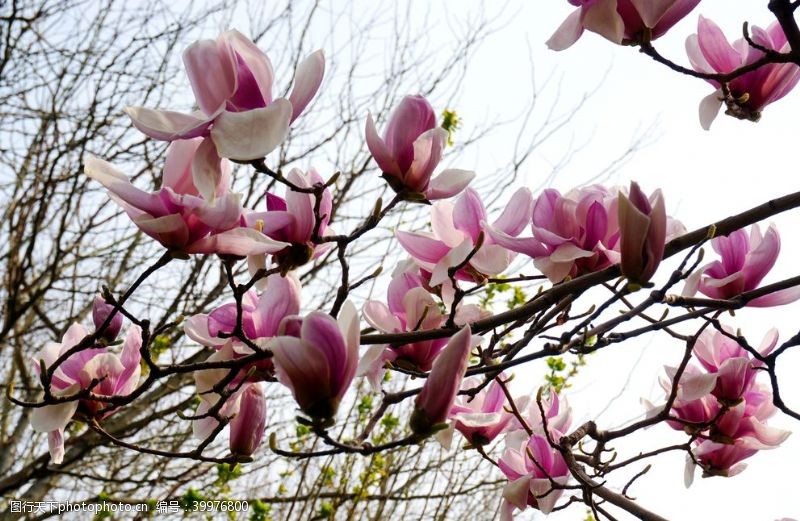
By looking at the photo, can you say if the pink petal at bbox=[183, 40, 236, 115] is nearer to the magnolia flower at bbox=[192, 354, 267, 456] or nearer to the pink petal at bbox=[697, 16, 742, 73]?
the magnolia flower at bbox=[192, 354, 267, 456]

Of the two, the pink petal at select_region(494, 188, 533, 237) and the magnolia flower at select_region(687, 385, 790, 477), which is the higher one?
the pink petal at select_region(494, 188, 533, 237)

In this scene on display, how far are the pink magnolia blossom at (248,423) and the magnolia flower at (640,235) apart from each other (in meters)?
0.35

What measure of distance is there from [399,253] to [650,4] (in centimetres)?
201

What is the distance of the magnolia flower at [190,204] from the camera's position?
545mm

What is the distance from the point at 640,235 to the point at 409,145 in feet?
0.77

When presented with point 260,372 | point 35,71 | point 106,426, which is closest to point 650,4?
point 260,372

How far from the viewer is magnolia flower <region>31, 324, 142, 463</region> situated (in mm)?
667

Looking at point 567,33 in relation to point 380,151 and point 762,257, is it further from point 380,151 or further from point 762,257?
point 762,257

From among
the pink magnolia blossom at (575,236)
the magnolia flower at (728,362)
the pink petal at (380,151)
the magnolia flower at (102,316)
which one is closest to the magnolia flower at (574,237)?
the pink magnolia blossom at (575,236)

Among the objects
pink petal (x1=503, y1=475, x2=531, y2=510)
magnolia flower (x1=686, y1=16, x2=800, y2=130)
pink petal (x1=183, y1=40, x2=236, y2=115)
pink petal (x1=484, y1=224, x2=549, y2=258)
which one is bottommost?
pink petal (x1=503, y1=475, x2=531, y2=510)

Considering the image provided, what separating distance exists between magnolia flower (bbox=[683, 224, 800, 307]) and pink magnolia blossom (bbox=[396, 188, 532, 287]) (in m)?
0.20

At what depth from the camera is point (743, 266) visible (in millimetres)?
747

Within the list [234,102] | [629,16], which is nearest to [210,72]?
[234,102]

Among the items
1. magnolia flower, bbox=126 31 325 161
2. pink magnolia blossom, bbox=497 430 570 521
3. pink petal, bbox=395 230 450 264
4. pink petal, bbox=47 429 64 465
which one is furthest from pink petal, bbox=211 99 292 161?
pink magnolia blossom, bbox=497 430 570 521
